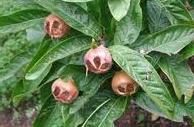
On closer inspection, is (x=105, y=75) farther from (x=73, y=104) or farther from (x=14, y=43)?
(x=14, y=43)

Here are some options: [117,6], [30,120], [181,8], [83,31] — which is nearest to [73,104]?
[83,31]

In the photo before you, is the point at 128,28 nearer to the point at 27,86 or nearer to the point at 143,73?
the point at 143,73

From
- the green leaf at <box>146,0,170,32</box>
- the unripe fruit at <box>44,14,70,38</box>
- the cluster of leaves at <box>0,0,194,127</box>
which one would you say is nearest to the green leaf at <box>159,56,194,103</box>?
the cluster of leaves at <box>0,0,194,127</box>

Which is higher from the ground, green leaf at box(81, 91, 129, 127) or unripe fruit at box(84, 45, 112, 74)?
unripe fruit at box(84, 45, 112, 74)

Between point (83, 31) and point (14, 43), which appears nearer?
point (83, 31)

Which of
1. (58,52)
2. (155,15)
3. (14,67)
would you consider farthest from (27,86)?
(155,15)

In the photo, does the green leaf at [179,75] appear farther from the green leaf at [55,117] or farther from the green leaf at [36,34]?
the green leaf at [36,34]

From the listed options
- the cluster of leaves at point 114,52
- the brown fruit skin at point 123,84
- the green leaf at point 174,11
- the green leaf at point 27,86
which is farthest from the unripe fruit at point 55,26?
the green leaf at point 174,11

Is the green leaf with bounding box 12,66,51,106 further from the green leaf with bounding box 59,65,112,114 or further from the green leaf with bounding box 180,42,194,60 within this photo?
the green leaf with bounding box 180,42,194,60
